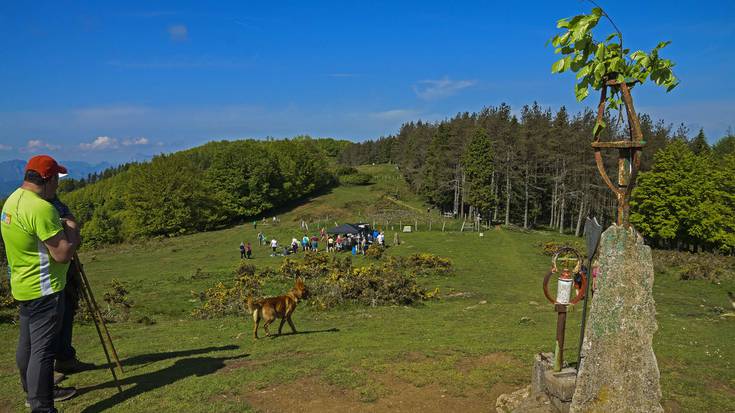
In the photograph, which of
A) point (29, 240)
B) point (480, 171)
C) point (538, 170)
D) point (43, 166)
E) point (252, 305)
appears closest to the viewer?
point (29, 240)

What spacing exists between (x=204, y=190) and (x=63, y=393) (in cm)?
6959

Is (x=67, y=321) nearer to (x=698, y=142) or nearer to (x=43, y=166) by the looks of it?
(x=43, y=166)

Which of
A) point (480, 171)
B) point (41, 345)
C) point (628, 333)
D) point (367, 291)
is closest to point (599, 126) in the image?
point (628, 333)

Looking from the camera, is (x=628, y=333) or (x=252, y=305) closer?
(x=628, y=333)

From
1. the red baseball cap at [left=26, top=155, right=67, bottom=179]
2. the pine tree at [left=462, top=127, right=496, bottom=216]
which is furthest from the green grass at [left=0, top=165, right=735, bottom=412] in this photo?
the pine tree at [left=462, top=127, right=496, bottom=216]

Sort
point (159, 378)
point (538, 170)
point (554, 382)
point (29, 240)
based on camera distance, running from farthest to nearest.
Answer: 1. point (538, 170)
2. point (159, 378)
3. point (554, 382)
4. point (29, 240)

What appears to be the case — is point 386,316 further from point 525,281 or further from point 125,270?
point 125,270

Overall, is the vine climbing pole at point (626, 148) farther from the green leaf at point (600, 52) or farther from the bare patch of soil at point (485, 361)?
the bare patch of soil at point (485, 361)

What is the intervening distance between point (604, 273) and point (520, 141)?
60.9 metres

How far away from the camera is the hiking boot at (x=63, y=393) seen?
23.2 ft

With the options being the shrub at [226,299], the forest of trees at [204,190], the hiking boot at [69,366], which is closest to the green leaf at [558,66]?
the hiking boot at [69,366]

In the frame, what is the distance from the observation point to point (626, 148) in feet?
17.9

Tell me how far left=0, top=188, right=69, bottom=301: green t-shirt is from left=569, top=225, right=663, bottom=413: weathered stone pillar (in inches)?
272

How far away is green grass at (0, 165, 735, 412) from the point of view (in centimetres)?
782
